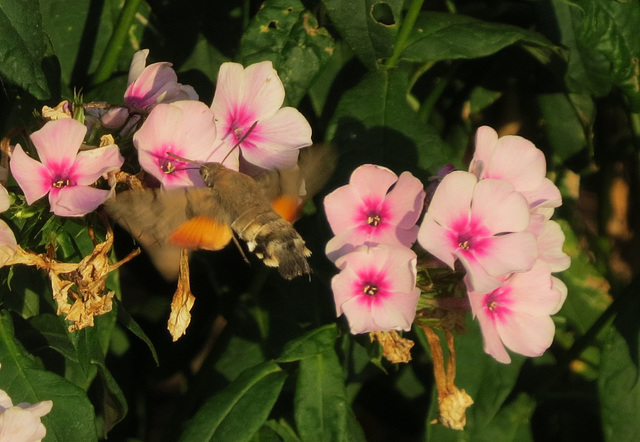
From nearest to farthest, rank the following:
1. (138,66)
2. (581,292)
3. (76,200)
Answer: (76,200) → (138,66) → (581,292)

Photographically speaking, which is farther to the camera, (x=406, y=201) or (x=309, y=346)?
(x=309, y=346)

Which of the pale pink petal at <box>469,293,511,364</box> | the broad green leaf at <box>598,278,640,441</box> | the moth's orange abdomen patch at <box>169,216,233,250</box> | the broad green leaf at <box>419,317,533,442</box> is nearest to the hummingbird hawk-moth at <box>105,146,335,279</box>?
the moth's orange abdomen patch at <box>169,216,233,250</box>

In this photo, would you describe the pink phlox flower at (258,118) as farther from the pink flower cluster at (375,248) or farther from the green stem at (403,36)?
the green stem at (403,36)

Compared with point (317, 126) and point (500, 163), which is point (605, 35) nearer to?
point (500, 163)

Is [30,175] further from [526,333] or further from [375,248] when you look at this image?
[526,333]

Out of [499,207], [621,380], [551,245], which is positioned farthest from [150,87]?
[621,380]

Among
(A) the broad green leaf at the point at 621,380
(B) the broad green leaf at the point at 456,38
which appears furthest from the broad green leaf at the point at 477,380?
(B) the broad green leaf at the point at 456,38

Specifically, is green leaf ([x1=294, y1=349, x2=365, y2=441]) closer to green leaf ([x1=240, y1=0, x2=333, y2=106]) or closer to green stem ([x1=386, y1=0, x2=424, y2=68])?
green leaf ([x1=240, y1=0, x2=333, y2=106])
